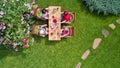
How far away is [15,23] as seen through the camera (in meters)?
9.09

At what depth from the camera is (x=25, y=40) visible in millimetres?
9383

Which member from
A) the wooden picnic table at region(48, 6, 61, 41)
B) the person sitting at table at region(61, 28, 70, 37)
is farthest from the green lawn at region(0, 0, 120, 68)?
the wooden picnic table at region(48, 6, 61, 41)

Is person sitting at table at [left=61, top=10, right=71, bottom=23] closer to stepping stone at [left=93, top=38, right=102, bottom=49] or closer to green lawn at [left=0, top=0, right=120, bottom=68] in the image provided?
green lawn at [left=0, top=0, right=120, bottom=68]

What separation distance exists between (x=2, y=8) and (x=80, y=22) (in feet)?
6.95

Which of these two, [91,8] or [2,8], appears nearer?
[2,8]

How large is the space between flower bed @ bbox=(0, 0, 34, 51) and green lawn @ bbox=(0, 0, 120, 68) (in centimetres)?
45

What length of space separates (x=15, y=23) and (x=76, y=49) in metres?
1.81

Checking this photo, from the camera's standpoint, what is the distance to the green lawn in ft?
32.2

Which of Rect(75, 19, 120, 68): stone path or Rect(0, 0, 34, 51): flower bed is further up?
Rect(0, 0, 34, 51): flower bed

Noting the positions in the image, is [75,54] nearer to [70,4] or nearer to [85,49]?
[85,49]

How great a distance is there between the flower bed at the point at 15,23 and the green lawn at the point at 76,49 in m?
0.45

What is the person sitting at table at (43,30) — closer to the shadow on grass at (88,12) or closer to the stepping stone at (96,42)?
the shadow on grass at (88,12)

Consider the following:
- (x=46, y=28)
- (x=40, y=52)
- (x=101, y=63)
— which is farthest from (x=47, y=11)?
(x=101, y=63)

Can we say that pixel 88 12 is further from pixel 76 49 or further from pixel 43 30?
pixel 43 30
